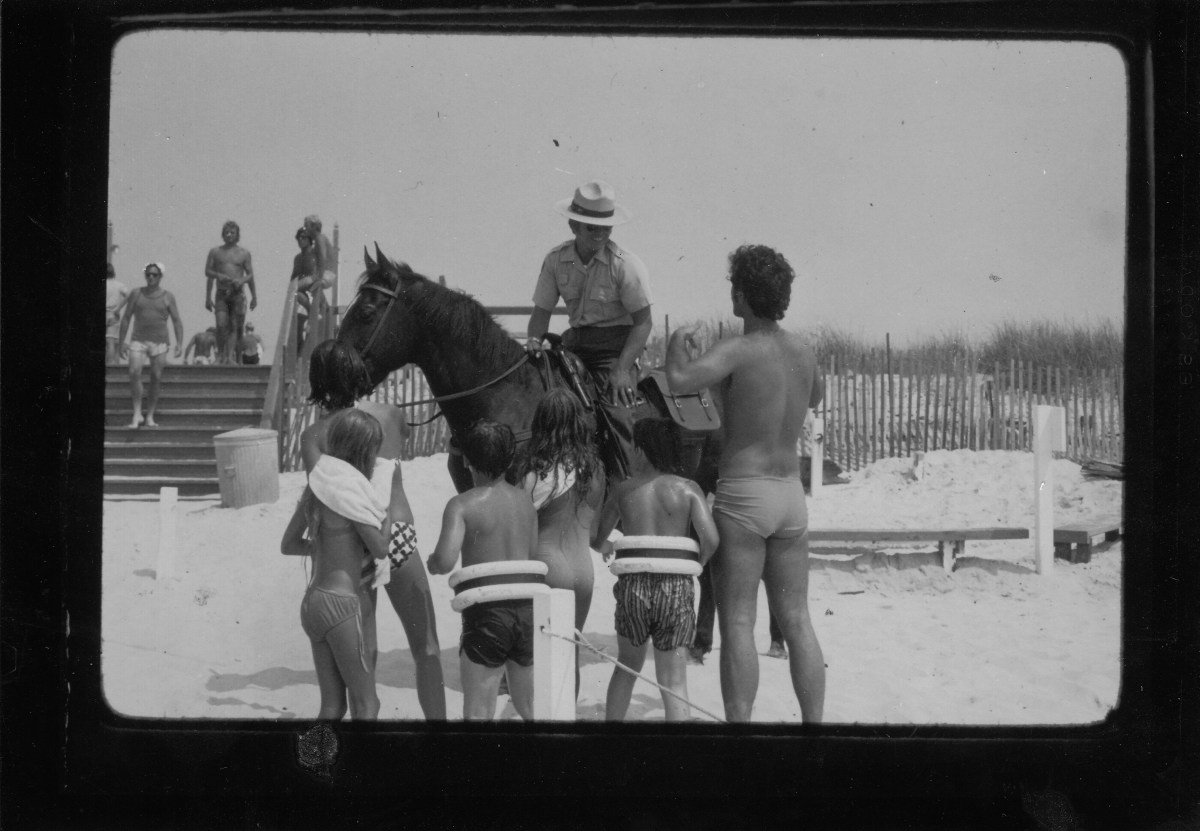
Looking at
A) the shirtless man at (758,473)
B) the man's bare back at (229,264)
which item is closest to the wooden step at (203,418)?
the man's bare back at (229,264)

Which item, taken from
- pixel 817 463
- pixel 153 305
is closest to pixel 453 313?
pixel 153 305

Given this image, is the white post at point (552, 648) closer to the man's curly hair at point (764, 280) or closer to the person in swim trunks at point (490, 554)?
the person in swim trunks at point (490, 554)

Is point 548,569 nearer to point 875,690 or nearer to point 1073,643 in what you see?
point 875,690

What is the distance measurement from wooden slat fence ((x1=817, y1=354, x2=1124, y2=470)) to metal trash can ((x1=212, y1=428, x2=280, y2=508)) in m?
3.91

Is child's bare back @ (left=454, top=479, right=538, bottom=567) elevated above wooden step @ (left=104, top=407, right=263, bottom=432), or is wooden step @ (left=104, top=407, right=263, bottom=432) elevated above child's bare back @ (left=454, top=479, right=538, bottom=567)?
wooden step @ (left=104, top=407, right=263, bottom=432)

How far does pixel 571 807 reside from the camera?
3.75m

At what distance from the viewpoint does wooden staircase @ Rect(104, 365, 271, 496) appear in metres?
8.05

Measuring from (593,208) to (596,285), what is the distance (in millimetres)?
414

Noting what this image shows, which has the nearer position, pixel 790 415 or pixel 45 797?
pixel 45 797

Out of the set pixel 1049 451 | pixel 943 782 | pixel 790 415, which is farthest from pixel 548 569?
pixel 1049 451

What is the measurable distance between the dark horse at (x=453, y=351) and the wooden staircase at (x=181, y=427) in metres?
3.70

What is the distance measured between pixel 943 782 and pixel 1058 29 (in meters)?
2.73

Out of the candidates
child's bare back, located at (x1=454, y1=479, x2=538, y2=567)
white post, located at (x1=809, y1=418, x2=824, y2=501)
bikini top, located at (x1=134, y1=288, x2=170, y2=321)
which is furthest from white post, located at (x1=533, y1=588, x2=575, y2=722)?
white post, located at (x1=809, y1=418, x2=824, y2=501)

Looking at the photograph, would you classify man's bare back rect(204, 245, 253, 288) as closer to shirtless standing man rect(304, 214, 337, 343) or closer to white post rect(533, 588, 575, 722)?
shirtless standing man rect(304, 214, 337, 343)
